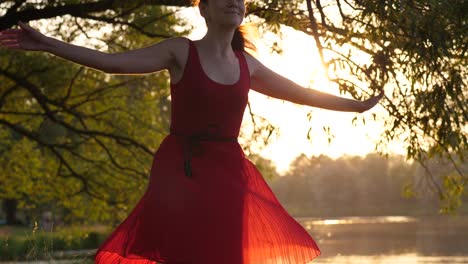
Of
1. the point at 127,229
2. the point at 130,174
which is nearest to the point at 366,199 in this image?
the point at 130,174

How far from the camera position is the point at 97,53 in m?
4.03

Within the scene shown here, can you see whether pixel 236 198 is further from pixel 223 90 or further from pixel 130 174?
pixel 130 174

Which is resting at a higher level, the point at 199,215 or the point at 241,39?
the point at 241,39

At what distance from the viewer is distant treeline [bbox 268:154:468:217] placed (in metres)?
94.2

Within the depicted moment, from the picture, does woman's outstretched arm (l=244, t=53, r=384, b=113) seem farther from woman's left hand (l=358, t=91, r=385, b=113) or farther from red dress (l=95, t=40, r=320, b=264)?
red dress (l=95, t=40, r=320, b=264)

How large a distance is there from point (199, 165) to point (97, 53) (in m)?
0.66

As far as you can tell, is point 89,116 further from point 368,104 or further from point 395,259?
point 368,104

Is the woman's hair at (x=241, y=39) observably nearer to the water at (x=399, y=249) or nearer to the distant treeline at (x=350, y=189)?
the water at (x=399, y=249)

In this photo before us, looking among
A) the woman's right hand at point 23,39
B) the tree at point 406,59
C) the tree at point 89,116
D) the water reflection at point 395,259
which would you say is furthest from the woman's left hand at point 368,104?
the water reflection at point 395,259

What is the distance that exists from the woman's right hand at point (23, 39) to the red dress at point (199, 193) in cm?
62

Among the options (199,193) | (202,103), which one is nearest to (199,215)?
(199,193)

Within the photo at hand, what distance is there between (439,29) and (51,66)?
37.8 feet

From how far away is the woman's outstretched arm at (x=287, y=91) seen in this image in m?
4.52

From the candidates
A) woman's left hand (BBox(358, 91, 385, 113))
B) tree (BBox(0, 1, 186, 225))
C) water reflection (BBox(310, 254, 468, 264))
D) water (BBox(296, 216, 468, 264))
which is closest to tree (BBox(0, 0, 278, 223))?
tree (BBox(0, 1, 186, 225))
